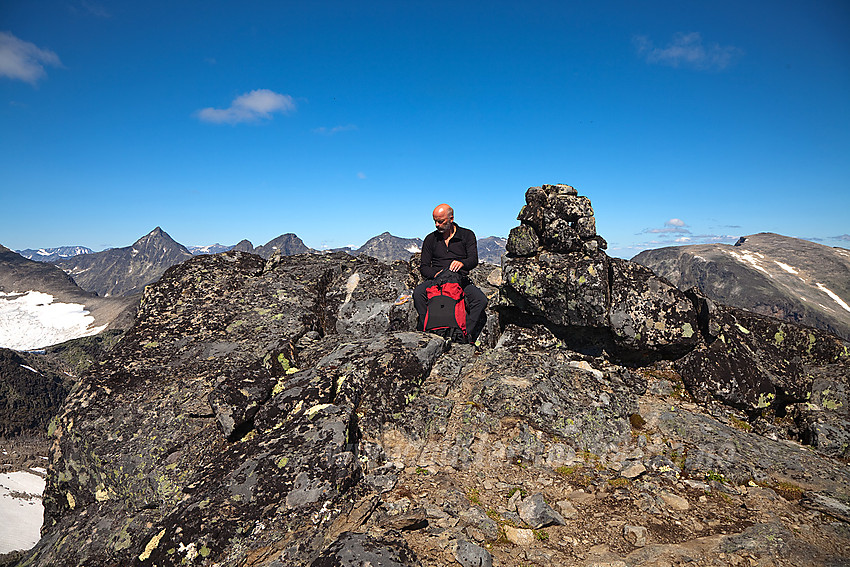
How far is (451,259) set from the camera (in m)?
16.7

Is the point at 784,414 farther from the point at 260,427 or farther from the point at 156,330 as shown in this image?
the point at 156,330

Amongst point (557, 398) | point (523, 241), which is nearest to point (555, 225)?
point (523, 241)

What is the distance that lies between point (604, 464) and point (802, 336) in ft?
38.9

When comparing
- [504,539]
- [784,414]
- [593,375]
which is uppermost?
[593,375]

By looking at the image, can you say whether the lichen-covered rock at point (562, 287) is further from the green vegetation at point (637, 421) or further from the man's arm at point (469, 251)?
the green vegetation at point (637, 421)

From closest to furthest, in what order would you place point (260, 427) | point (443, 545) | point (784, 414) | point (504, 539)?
1. point (443, 545)
2. point (504, 539)
3. point (260, 427)
4. point (784, 414)

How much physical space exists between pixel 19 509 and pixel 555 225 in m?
269

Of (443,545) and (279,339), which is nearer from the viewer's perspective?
(443,545)

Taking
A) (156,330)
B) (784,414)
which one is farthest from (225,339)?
(784,414)

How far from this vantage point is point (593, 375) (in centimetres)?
1391

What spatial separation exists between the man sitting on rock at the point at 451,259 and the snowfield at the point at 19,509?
241487mm

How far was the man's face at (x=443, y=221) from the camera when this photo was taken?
630 inches

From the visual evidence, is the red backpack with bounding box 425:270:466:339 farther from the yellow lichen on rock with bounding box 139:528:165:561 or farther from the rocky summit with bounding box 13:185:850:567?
the yellow lichen on rock with bounding box 139:528:165:561

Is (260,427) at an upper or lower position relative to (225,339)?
lower
